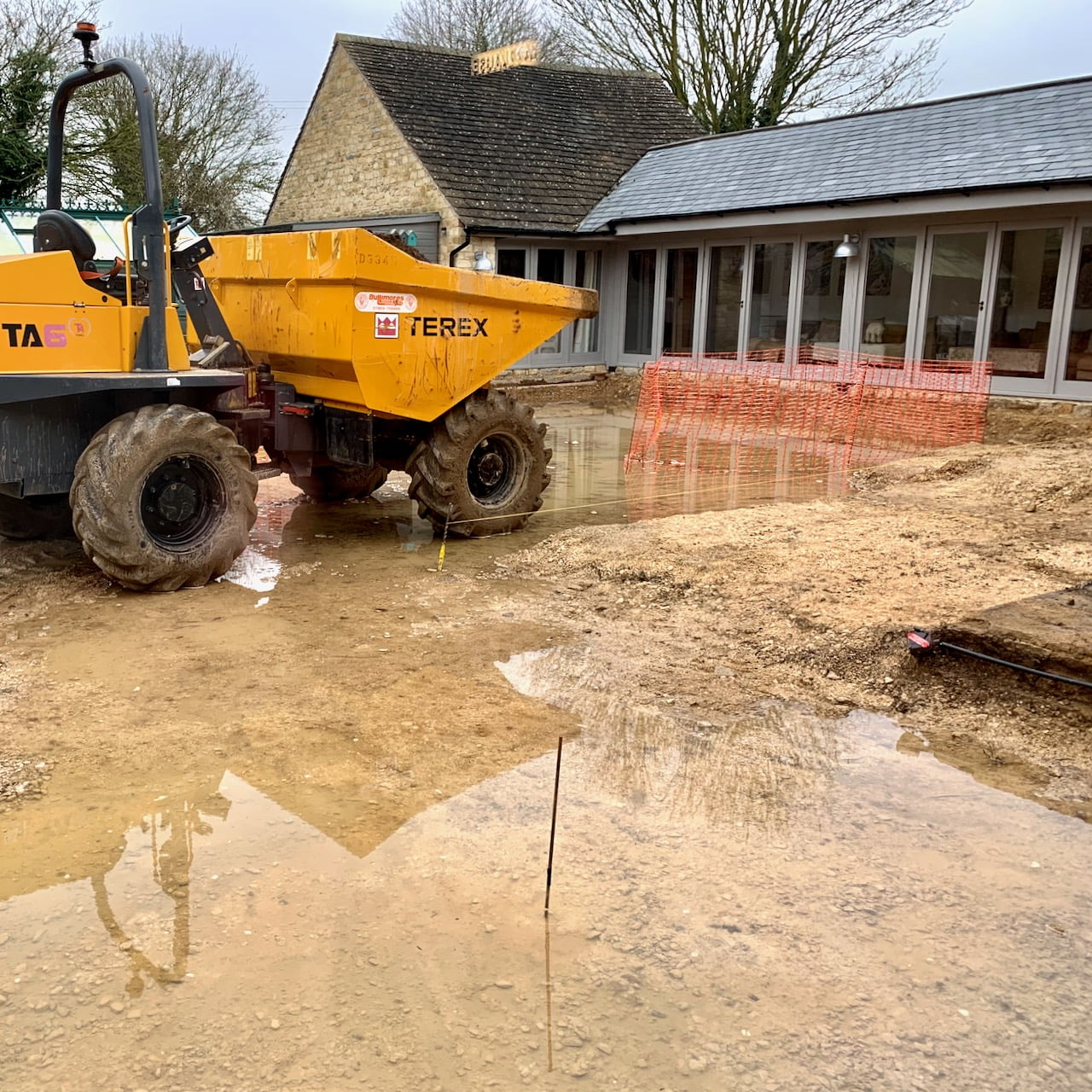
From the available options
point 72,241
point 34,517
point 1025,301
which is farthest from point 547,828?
point 1025,301

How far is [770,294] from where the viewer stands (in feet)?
56.2

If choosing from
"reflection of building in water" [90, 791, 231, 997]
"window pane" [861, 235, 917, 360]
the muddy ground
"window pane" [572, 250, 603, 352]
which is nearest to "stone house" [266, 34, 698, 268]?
"window pane" [572, 250, 603, 352]

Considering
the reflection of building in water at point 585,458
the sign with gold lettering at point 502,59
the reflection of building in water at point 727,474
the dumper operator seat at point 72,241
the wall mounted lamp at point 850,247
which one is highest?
the sign with gold lettering at point 502,59

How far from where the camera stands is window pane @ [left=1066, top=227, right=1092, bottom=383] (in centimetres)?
1341

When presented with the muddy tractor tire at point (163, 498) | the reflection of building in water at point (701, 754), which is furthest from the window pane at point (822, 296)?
the reflection of building in water at point (701, 754)

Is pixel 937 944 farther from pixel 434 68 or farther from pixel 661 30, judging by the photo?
pixel 661 30

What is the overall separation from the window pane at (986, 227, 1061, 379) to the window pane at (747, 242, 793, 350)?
341 centimetres

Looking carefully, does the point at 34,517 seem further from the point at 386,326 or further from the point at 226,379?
the point at 386,326

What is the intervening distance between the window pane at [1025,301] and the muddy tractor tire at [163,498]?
36.2 ft

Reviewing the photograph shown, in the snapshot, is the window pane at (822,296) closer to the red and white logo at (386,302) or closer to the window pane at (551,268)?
the window pane at (551,268)

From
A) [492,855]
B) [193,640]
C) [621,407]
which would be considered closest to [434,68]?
[621,407]

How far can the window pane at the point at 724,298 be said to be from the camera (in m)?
17.6

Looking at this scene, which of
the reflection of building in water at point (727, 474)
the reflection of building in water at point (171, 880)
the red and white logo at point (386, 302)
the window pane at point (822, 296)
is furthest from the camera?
the window pane at point (822, 296)

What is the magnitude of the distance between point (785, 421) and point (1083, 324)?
3.90 meters
